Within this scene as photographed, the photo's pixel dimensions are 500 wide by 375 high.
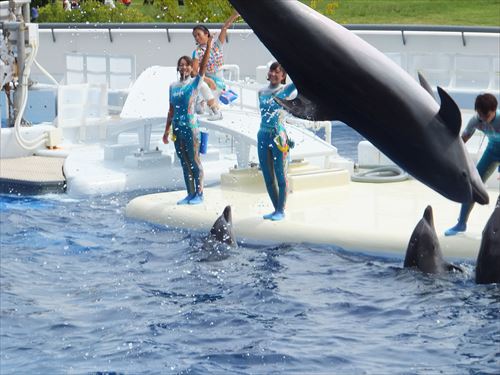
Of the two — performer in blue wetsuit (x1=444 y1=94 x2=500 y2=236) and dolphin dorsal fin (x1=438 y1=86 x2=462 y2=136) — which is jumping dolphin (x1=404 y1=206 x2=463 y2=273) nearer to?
performer in blue wetsuit (x1=444 y1=94 x2=500 y2=236)

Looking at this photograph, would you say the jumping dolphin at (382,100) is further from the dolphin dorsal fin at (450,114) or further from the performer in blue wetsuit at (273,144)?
the performer in blue wetsuit at (273,144)

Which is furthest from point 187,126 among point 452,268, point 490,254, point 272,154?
point 490,254

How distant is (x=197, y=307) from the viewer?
8.19 m

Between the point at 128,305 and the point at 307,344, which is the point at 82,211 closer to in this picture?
the point at 128,305

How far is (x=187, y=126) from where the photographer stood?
10.9 m

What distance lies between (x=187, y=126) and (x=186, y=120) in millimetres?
60

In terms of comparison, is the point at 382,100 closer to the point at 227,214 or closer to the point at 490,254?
the point at 490,254

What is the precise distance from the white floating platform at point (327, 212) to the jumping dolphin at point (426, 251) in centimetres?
50

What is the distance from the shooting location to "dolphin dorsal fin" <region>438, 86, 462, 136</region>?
12.2 ft

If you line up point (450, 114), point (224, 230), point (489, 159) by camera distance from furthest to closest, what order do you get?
point (224, 230) → point (489, 159) → point (450, 114)

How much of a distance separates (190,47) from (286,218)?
32.4 ft

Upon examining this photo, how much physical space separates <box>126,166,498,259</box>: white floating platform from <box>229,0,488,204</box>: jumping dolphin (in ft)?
18.4

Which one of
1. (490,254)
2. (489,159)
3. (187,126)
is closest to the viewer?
(490,254)

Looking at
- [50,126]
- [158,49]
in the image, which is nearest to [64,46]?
[158,49]
